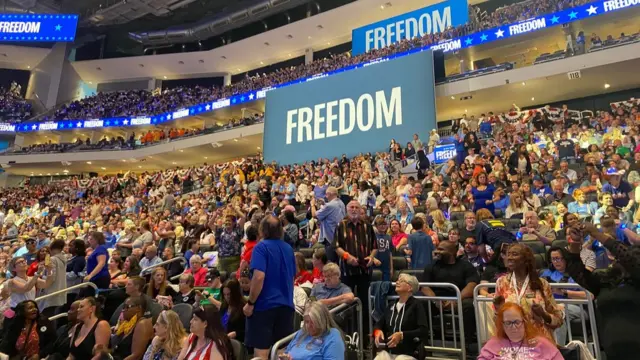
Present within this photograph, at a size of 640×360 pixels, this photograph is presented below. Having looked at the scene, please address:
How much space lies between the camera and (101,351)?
3732 millimetres

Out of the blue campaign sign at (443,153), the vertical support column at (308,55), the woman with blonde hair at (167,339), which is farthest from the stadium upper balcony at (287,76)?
the woman with blonde hair at (167,339)

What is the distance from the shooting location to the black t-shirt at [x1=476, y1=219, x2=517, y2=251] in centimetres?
460

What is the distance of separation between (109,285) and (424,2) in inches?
808

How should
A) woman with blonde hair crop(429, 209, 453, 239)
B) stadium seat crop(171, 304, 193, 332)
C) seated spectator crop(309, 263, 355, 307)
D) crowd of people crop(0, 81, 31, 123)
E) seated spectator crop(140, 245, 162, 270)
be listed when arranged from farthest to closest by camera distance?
crowd of people crop(0, 81, 31, 123), seated spectator crop(140, 245, 162, 270), woman with blonde hair crop(429, 209, 453, 239), stadium seat crop(171, 304, 193, 332), seated spectator crop(309, 263, 355, 307)

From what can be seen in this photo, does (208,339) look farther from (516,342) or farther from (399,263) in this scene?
(399,263)

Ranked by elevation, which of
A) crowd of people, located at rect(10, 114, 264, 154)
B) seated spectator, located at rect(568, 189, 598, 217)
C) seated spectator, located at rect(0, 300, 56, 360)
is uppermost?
crowd of people, located at rect(10, 114, 264, 154)

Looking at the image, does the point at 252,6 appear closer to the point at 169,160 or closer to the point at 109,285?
the point at 169,160

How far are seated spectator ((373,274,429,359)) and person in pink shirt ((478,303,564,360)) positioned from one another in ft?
2.74

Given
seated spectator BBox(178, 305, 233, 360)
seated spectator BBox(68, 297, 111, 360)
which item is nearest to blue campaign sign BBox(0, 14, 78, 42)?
seated spectator BBox(68, 297, 111, 360)

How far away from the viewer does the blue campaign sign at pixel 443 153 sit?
11742 mm

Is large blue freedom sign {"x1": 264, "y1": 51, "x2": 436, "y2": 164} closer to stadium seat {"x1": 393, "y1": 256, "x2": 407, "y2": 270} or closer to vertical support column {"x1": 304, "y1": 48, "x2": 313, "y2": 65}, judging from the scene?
vertical support column {"x1": 304, "y1": 48, "x2": 313, "y2": 65}

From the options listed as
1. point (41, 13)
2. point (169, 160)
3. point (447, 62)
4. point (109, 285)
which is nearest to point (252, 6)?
point (169, 160)

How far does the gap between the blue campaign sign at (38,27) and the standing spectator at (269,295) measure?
32069 mm

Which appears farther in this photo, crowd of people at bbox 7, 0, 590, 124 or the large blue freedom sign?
crowd of people at bbox 7, 0, 590, 124
